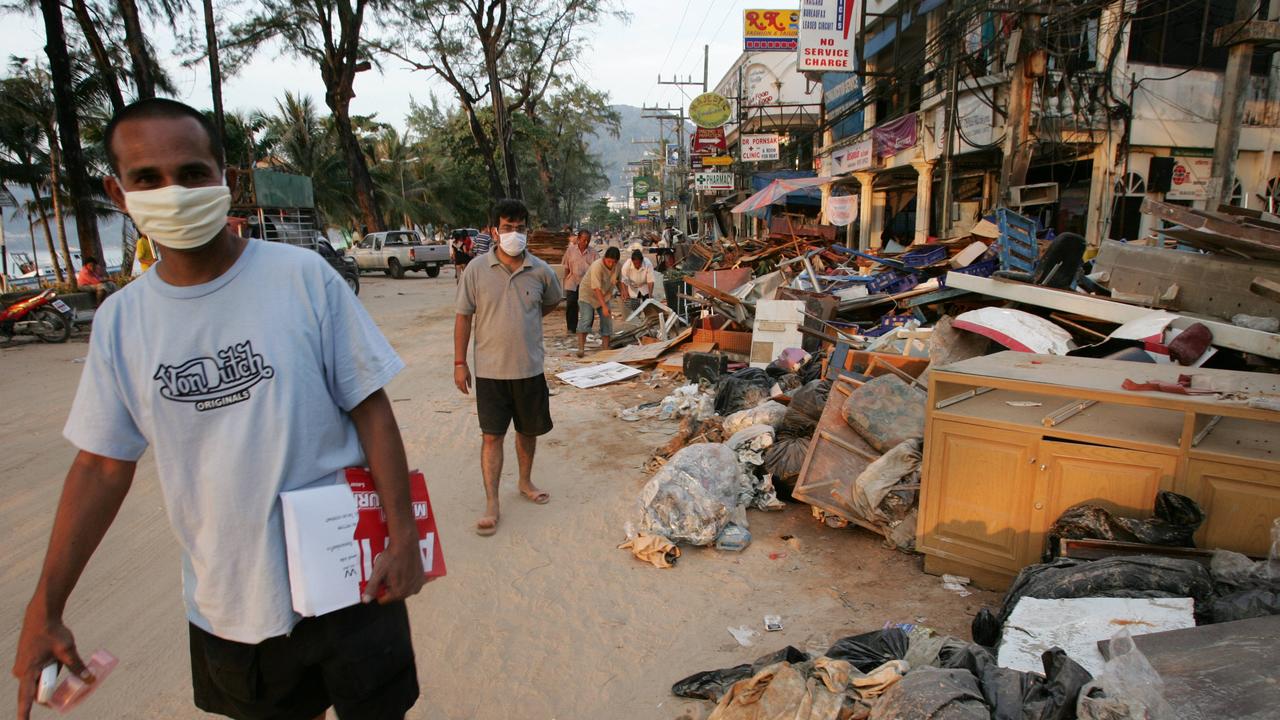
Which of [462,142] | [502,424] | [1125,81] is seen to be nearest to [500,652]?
[502,424]

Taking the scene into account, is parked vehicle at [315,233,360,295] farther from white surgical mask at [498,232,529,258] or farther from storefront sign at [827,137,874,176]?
white surgical mask at [498,232,529,258]

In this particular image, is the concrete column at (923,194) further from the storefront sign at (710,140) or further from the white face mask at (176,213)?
the white face mask at (176,213)

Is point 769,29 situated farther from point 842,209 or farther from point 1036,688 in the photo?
point 1036,688

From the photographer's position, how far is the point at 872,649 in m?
2.70

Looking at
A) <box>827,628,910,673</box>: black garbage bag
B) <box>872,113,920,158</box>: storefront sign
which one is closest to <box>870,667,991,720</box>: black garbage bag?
<box>827,628,910,673</box>: black garbage bag

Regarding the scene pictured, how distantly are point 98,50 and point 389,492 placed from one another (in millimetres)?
21640

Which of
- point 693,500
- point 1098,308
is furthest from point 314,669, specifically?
point 1098,308

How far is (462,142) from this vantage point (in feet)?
120

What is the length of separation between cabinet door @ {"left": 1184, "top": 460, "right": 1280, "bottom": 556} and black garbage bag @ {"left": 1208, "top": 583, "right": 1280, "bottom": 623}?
398 mm

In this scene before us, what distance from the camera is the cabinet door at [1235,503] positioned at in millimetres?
2734

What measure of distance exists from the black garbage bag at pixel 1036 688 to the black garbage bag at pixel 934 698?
0.21 ft

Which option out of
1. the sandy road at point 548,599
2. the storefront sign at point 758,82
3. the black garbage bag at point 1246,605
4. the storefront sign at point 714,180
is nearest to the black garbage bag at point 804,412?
the sandy road at point 548,599

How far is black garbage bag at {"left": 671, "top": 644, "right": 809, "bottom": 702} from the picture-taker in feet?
8.95

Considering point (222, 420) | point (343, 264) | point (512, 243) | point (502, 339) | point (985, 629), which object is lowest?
point (985, 629)
